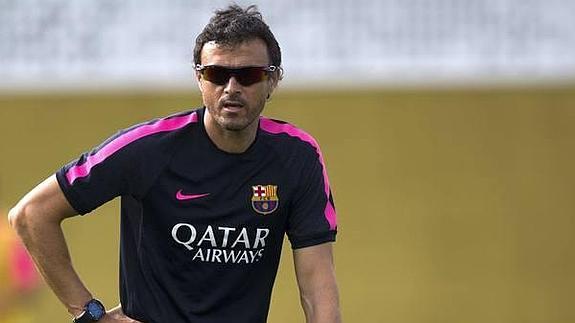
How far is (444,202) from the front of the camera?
36.3 feet

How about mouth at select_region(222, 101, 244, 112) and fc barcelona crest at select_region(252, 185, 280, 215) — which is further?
fc barcelona crest at select_region(252, 185, 280, 215)

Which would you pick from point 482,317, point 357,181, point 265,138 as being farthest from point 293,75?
point 265,138

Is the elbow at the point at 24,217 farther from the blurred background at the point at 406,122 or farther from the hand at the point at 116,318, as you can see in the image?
the blurred background at the point at 406,122

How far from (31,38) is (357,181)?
285 centimetres

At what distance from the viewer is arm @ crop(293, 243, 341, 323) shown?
4812 mm

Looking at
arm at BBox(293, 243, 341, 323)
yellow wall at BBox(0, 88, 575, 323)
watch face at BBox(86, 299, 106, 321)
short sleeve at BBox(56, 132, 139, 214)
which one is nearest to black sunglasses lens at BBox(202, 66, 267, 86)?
short sleeve at BBox(56, 132, 139, 214)

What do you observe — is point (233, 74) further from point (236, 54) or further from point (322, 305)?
point (322, 305)

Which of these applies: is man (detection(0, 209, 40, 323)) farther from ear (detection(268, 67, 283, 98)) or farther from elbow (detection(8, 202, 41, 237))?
ear (detection(268, 67, 283, 98))

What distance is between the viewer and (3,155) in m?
11.4

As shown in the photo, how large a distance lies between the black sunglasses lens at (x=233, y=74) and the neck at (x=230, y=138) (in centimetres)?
18

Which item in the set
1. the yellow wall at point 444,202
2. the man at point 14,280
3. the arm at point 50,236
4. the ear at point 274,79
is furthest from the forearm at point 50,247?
the yellow wall at point 444,202

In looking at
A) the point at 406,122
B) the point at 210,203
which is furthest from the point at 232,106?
the point at 406,122

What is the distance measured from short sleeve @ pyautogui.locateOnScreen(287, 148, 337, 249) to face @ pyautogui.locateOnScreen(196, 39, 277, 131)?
0.96ft

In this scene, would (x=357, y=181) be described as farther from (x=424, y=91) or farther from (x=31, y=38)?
(x=31, y=38)
